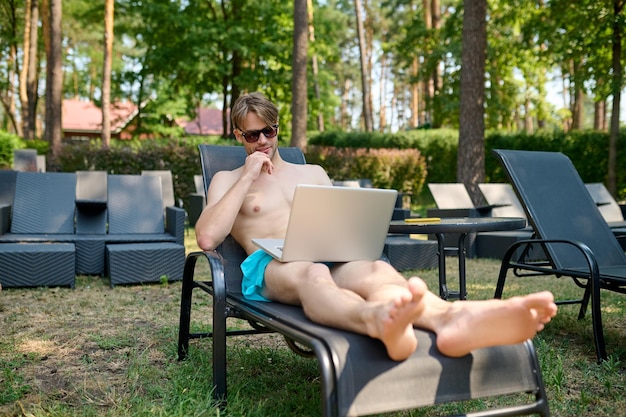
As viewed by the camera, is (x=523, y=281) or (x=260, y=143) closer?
(x=260, y=143)

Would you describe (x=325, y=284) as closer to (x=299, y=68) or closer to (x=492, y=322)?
(x=492, y=322)

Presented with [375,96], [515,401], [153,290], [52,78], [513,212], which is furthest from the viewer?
[375,96]

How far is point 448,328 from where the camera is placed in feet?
6.45

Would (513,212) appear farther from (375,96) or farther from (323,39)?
(375,96)

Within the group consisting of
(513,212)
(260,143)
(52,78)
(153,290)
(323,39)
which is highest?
(323,39)

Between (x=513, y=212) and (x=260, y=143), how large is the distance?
5.55m

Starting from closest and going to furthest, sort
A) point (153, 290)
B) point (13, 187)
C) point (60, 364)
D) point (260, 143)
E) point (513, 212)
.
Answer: point (260, 143), point (60, 364), point (153, 290), point (13, 187), point (513, 212)

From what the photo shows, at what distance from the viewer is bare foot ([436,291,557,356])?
1841mm

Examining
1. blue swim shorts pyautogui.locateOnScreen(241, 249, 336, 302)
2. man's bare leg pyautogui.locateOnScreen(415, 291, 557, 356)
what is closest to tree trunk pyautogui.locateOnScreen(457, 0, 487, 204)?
blue swim shorts pyautogui.locateOnScreen(241, 249, 336, 302)

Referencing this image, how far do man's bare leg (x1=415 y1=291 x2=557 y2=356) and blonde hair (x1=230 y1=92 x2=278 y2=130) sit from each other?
4.75ft

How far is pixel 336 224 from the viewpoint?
2482mm

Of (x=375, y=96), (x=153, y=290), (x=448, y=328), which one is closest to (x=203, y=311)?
(x=153, y=290)

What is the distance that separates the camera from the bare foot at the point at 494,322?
184 cm

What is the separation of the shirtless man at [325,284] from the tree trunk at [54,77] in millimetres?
12346
